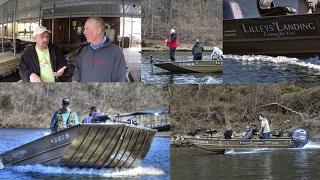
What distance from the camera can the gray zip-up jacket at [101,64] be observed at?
579cm

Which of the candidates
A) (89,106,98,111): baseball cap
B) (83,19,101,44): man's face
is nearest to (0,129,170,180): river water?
(89,106,98,111): baseball cap

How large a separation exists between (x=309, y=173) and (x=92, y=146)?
1.74m

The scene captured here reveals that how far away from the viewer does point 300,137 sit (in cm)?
640

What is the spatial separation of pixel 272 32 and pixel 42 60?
1.71 metres

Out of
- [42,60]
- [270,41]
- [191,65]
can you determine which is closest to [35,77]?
[42,60]

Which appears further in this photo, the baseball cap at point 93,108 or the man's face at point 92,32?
the baseball cap at point 93,108

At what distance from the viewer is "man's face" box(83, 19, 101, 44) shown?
5773 mm

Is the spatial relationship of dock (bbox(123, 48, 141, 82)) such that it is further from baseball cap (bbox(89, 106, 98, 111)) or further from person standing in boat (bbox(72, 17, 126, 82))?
baseball cap (bbox(89, 106, 98, 111))

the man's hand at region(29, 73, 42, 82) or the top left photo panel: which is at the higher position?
the top left photo panel

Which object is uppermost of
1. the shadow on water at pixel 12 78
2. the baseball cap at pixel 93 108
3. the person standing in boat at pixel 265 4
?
the person standing in boat at pixel 265 4

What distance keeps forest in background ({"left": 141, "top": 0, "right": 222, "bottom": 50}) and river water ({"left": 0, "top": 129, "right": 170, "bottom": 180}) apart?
819 millimetres

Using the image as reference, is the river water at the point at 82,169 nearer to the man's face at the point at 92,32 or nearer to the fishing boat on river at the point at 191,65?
the fishing boat on river at the point at 191,65

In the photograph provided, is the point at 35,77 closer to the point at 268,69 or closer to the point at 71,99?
the point at 71,99

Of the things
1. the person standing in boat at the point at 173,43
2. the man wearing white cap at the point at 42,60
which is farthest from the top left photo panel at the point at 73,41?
the person standing in boat at the point at 173,43
